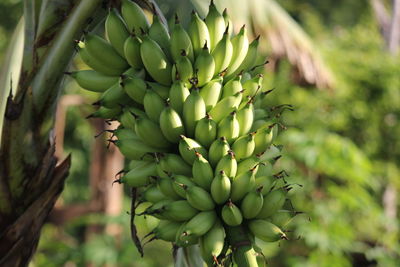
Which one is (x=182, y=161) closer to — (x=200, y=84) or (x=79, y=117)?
→ (x=200, y=84)

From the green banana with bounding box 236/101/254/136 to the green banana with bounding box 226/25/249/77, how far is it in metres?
0.10

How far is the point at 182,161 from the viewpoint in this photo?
0.85m

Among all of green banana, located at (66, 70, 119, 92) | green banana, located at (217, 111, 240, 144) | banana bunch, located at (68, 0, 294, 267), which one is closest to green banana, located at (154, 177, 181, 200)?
banana bunch, located at (68, 0, 294, 267)

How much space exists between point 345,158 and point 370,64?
2973 mm

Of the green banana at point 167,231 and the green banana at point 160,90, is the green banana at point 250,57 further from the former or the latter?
the green banana at point 167,231

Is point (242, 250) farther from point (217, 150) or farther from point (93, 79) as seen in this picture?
point (93, 79)

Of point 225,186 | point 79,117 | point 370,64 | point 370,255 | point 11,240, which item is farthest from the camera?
point 79,117

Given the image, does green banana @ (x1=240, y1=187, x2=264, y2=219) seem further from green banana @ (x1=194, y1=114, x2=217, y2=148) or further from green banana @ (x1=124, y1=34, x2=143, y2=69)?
green banana @ (x1=124, y1=34, x2=143, y2=69)

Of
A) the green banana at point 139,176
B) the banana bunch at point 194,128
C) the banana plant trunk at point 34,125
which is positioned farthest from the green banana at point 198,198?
the banana plant trunk at point 34,125

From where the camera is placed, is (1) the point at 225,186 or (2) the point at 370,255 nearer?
(1) the point at 225,186

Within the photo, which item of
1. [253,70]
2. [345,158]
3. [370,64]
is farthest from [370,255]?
[370,64]

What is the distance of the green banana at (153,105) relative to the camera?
84 centimetres

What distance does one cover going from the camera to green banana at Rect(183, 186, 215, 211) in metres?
0.79

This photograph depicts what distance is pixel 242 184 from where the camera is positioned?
0.80 meters
